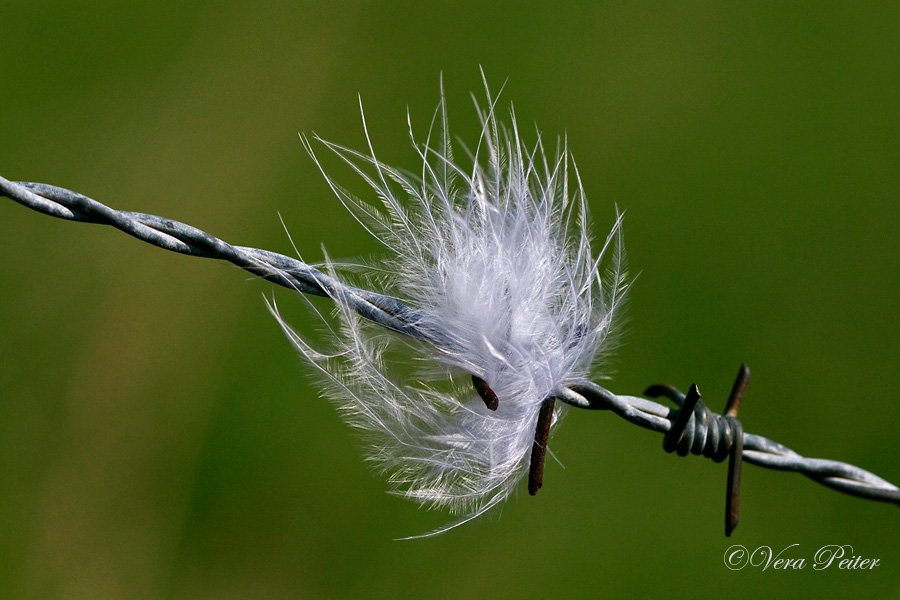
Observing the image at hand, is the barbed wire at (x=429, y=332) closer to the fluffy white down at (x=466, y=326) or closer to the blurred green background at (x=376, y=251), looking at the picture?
the fluffy white down at (x=466, y=326)

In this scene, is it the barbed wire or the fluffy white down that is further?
the fluffy white down

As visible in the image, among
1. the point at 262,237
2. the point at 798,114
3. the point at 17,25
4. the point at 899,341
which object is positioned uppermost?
the point at 798,114

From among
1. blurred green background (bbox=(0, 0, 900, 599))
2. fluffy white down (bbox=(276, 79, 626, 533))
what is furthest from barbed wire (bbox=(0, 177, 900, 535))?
blurred green background (bbox=(0, 0, 900, 599))

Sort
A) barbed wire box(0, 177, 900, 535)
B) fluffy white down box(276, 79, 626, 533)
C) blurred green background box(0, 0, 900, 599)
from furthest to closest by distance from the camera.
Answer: blurred green background box(0, 0, 900, 599)
fluffy white down box(276, 79, 626, 533)
barbed wire box(0, 177, 900, 535)

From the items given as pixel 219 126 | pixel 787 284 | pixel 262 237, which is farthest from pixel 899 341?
pixel 219 126

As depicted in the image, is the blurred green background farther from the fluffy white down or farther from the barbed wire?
the fluffy white down

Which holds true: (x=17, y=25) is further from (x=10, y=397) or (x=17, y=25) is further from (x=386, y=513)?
(x=386, y=513)
